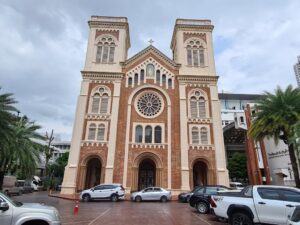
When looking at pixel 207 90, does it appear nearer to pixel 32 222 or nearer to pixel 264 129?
pixel 264 129

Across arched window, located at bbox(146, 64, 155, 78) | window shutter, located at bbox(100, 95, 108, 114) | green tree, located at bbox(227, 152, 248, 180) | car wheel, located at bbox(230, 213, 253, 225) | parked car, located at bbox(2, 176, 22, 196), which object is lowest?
car wheel, located at bbox(230, 213, 253, 225)

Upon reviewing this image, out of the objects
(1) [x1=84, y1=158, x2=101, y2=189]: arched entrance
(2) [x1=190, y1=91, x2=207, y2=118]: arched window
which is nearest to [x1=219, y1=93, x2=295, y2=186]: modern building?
(2) [x1=190, y1=91, x2=207, y2=118]: arched window

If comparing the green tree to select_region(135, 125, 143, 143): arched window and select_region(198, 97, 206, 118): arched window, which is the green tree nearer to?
select_region(198, 97, 206, 118): arched window

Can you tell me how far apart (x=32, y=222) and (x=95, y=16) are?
36.2 meters

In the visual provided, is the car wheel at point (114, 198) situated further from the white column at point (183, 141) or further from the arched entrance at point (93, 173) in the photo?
the arched entrance at point (93, 173)

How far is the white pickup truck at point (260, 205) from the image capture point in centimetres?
839

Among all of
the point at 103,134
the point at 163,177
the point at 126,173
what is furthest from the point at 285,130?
the point at 103,134

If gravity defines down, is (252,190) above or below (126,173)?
below

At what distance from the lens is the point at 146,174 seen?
32.3 metres

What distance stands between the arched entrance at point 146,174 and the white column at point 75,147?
8730mm

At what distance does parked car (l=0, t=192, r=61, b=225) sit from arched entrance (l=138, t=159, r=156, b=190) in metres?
25.6

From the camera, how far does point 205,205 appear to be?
572 inches

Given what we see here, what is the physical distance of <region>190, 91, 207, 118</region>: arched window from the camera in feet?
106

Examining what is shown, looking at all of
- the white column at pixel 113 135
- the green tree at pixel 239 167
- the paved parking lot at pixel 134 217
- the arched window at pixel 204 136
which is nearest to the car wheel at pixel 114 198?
the white column at pixel 113 135
